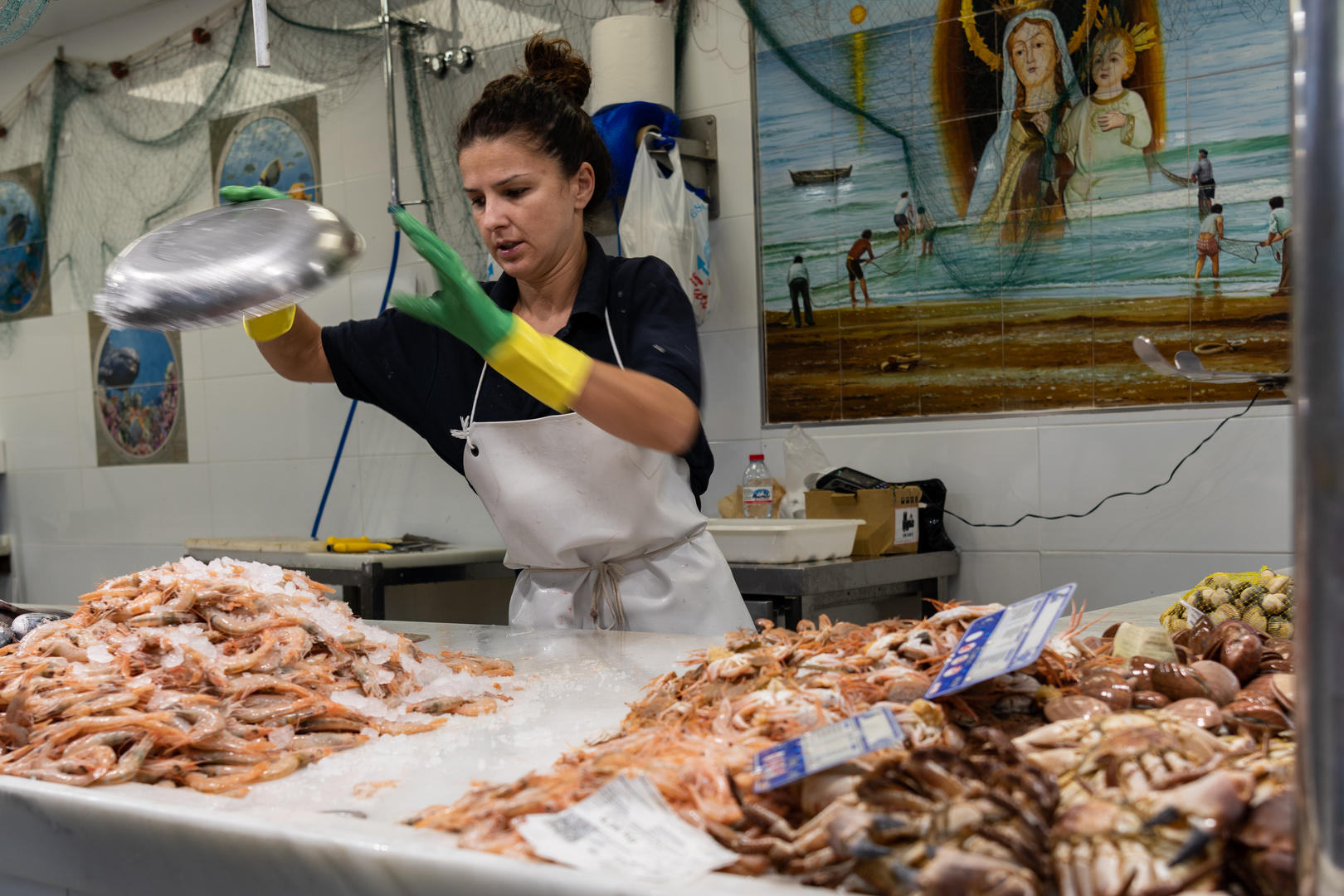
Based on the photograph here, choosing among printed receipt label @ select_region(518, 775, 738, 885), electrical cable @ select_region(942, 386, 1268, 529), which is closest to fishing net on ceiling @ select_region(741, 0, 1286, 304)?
electrical cable @ select_region(942, 386, 1268, 529)

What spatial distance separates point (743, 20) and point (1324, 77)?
11.0ft

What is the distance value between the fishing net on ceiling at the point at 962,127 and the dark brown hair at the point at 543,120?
4.74 ft

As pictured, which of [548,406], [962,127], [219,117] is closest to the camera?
[548,406]

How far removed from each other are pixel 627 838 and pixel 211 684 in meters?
0.68

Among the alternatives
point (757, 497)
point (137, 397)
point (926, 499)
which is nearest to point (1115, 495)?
point (926, 499)

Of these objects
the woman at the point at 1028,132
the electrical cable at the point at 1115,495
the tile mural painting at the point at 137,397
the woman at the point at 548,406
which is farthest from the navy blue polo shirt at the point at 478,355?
the tile mural painting at the point at 137,397

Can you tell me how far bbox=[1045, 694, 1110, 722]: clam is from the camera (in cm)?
89

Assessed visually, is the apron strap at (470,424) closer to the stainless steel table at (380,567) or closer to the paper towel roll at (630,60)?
the stainless steel table at (380,567)

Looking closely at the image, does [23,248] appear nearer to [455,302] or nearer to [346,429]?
[346,429]

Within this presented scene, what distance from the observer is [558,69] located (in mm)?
2273

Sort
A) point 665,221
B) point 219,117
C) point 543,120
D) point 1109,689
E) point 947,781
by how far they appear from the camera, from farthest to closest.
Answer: point 219,117 < point 665,221 < point 543,120 < point 1109,689 < point 947,781

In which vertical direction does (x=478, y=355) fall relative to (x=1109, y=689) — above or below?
above

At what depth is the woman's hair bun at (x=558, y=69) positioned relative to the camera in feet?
7.36

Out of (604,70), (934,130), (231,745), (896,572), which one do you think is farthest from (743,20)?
(231,745)
